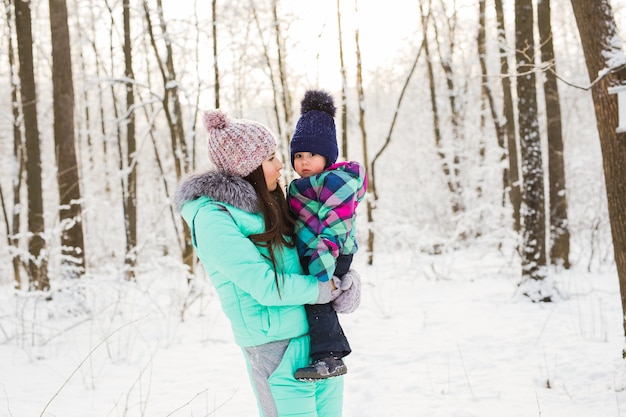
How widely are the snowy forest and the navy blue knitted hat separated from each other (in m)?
0.09

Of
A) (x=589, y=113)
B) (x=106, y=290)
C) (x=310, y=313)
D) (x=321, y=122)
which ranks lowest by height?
(x=106, y=290)

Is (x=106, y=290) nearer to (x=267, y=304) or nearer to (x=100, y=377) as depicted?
(x=100, y=377)

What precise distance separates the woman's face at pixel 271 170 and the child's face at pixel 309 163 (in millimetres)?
142

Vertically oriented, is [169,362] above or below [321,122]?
below

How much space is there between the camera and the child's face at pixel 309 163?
7.22ft

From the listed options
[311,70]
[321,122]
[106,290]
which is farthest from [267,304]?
[311,70]

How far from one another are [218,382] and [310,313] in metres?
2.99

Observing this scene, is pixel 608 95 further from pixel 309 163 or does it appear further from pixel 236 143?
pixel 236 143

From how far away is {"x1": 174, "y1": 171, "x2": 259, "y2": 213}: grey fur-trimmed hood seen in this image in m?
1.88

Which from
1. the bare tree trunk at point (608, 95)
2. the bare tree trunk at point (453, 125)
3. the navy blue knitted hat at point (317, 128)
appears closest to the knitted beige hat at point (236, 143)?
the navy blue knitted hat at point (317, 128)

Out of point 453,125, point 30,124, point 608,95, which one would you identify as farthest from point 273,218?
point 453,125

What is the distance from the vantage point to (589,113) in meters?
22.2

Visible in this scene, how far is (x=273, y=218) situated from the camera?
1.94 m

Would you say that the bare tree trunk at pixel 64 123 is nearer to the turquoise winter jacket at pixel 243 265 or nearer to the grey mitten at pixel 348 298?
the turquoise winter jacket at pixel 243 265
